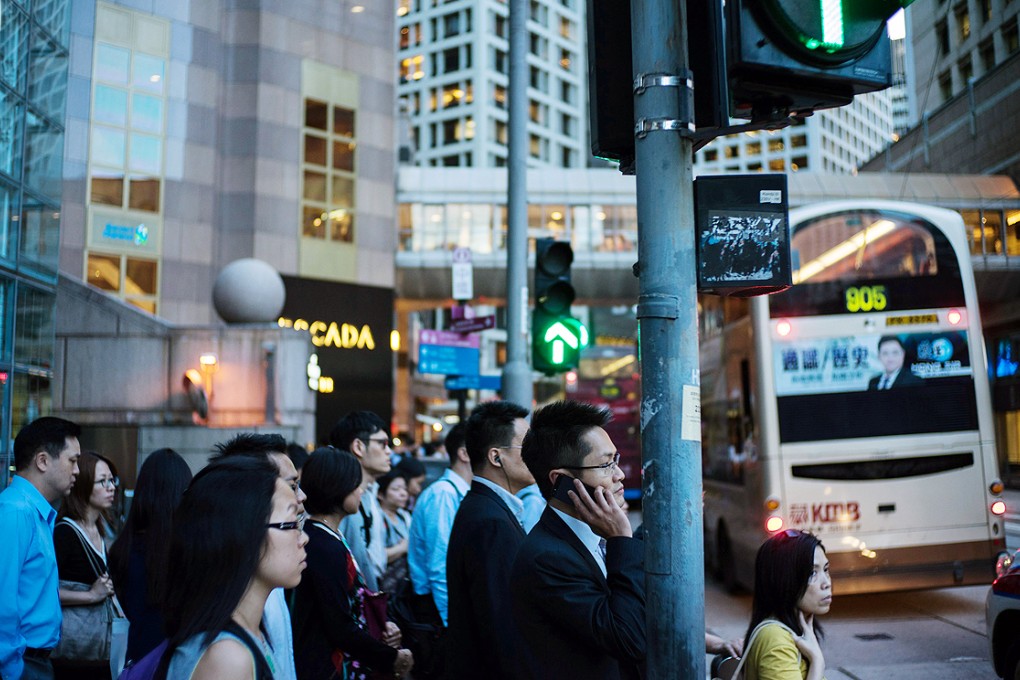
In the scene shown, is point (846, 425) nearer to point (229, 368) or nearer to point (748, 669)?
point (748, 669)

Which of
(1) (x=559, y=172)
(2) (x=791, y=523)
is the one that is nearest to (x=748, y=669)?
(2) (x=791, y=523)

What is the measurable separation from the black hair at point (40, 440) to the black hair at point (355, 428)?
1538 mm

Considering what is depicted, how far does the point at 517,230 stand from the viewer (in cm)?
963

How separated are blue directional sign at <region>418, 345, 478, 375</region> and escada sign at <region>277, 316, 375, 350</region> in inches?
681

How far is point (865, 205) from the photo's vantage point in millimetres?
10328

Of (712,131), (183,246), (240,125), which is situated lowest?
(712,131)

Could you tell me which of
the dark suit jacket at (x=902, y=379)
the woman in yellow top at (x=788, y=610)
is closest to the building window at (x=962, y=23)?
the dark suit jacket at (x=902, y=379)

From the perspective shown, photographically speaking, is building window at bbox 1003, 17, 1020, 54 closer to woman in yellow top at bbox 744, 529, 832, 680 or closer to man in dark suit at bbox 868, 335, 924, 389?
man in dark suit at bbox 868, 335, 924, 389

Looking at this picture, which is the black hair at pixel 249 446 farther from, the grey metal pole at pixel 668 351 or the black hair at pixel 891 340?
the black hair at pixel 891 340

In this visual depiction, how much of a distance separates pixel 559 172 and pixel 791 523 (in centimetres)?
2904

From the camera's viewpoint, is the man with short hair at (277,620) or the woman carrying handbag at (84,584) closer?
the man with short hair at (277,620)

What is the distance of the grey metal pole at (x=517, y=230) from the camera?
31.5 feet

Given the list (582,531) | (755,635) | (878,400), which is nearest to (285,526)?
(582,531)

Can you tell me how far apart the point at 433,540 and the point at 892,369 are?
6343 mm
